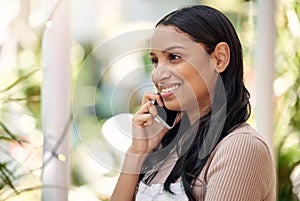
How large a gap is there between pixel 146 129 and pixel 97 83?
0.51m

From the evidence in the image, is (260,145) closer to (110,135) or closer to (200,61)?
(200,61)

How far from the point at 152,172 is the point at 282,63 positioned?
1.38 m

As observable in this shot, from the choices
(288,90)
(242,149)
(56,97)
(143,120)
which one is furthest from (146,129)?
(288,90)

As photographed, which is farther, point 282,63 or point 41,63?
point 282,63

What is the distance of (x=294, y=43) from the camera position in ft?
9.66

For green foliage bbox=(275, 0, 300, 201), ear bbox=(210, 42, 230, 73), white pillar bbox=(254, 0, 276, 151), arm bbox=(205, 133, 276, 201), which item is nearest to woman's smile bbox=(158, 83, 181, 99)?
ear bbox=(210, 42, 230, 73)

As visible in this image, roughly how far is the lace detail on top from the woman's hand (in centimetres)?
10

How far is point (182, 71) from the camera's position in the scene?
5.39ft

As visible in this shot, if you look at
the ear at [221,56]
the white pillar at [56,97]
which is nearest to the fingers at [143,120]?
the ear at [221,56]

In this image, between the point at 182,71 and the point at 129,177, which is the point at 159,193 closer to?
the point at 129,177

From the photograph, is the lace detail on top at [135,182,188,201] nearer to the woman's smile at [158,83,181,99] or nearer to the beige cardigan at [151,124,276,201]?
the beige cardigan at [151,124,276,201]

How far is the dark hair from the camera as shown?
159 cm

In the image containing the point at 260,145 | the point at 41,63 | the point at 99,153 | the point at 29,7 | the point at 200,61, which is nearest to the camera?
the point at 260,145

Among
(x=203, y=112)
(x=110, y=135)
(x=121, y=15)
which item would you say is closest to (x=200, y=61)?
(x=203, y=112)
